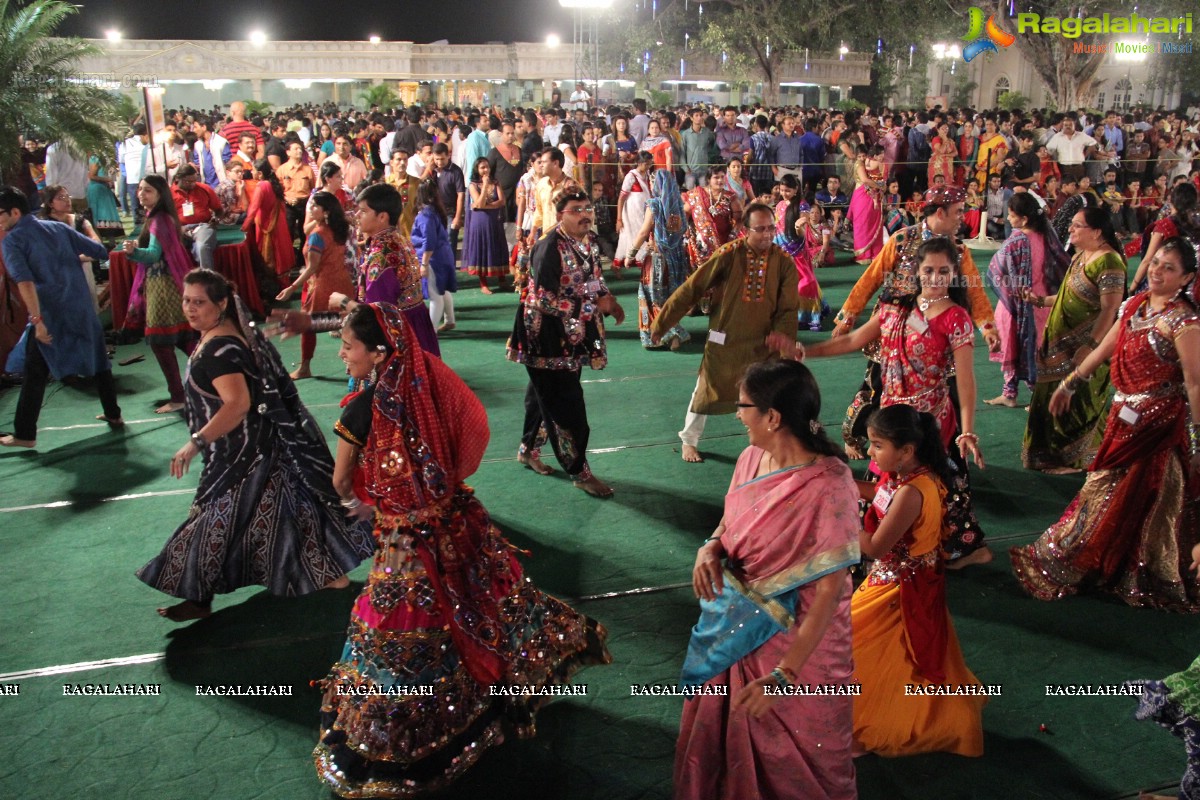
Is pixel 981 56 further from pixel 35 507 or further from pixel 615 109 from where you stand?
pixel 35 507

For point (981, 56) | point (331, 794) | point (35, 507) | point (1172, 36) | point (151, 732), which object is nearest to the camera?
point (331, 794)

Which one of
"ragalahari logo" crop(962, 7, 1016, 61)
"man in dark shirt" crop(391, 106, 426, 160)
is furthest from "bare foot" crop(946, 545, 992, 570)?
"ragalahari logo" crop(962, 7, 1016, 61)

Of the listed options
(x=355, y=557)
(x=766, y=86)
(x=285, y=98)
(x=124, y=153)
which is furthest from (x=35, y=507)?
(x=285, y=98)

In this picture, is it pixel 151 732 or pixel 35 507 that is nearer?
pixel 151 732

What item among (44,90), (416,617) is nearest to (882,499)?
(416,617)

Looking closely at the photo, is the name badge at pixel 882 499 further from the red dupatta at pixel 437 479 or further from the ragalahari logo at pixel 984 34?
the ragalahari logo at pixel 984 34

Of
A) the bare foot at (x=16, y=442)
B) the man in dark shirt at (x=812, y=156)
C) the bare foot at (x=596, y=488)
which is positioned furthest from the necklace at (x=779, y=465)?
the man in dark shirt at (x=812, y=156)

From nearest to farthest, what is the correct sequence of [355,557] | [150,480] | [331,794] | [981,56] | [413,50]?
[331,794] → [355,557] → [150,480] → [981,56] → [413,50]

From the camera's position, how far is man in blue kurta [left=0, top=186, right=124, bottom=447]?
19.8ft

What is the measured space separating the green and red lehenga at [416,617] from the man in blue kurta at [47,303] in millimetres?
3982

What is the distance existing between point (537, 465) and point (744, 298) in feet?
5.04

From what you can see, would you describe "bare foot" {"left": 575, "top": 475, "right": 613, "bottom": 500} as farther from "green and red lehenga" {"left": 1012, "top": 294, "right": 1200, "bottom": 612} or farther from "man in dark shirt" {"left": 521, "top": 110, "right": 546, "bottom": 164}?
"man in dark shirt" {"left": 521, "top": 110, "right": 546, "bottom": 164}

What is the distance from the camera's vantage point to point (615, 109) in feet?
68.1

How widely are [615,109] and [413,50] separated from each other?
2720cm
